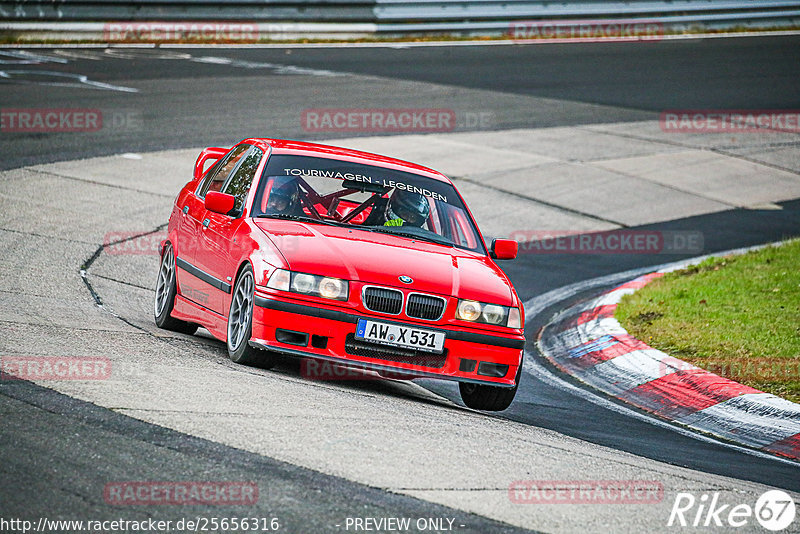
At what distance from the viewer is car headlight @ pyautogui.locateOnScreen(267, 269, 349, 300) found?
23.4 feet

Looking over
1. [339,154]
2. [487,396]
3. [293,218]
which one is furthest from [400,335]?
[339,154]

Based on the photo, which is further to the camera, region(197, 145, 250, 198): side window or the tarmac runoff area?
region(197, 145, 250, 198): side window

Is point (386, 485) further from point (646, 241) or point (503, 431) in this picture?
point (646, 241)

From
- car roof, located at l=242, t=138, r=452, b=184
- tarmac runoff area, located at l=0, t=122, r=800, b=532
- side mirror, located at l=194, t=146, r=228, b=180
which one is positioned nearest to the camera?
tarmac runoff area, located at l=0, t=122, r=800, b=532

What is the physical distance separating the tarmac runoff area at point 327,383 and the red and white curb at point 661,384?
5.21 ft

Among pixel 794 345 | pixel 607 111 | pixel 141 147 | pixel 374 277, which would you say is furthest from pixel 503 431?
pixel 607 111

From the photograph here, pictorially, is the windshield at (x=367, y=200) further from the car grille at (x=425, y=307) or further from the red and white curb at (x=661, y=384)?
the red and white curb at (x=661, y=384)

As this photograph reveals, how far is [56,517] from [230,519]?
2.07 ft

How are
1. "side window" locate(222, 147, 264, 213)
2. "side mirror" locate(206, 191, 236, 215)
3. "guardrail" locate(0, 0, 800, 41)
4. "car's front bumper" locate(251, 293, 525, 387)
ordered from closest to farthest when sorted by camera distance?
"car's front bumper" locate(251, 293, 525, 387), "side mirror" locate(206, 191, 236, 215), "side window" locate(222, 147, 264, 213), "guardrail" locate(0, 0, 800, 41)

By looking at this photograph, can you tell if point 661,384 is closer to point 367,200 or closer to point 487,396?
point 487,396

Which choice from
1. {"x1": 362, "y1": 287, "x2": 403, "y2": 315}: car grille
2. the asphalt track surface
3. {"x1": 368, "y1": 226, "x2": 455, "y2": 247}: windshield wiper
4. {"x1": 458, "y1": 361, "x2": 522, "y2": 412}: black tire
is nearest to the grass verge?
the asphalt track surface

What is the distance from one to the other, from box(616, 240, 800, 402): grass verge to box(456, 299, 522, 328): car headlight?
A: 6.85 ft

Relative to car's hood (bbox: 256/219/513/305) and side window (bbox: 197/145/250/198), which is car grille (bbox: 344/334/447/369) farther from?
side window (bbox: 197/145/250/198)

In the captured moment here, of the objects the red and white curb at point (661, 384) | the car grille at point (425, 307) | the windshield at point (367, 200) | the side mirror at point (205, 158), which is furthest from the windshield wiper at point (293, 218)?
the red and white curb at point (661, 384)
